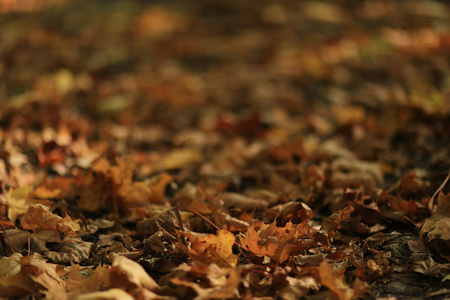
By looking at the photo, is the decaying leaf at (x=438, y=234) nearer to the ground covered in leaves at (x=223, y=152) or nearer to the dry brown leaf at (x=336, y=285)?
the ground covered in leaves at (x=223, y=152)

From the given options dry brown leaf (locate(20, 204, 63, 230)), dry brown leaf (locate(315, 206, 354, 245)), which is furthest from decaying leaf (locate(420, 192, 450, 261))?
dry brown leaf (locate(20, 204, 63, 230))

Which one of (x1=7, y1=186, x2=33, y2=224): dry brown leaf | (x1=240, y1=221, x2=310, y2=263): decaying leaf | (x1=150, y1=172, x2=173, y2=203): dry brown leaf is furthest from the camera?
(x1=150, y1=172, x2=173, y2=203): dry brown leaf

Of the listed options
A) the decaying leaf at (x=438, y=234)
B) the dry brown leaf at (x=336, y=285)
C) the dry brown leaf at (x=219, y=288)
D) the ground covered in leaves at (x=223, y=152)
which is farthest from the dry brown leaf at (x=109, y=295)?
the decaying leaf at (x=438, y=234)

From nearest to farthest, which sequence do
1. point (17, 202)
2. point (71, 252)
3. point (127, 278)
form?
point (127, 278) < point (71, 252) < point (17, 202)

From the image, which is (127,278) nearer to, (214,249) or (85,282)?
(85,282)

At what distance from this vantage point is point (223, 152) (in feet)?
8.09

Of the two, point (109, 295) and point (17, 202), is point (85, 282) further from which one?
point (17, 202)

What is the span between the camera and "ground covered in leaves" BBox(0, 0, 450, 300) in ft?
4.27

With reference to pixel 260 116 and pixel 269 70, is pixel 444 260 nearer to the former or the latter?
pixel 260 116

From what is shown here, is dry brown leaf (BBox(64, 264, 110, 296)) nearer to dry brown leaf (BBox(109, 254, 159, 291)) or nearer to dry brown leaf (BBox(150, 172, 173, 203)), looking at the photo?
dry brown leaf (BBox(109, 254, 159, 291))

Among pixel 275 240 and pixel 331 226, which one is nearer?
pixel 275 240

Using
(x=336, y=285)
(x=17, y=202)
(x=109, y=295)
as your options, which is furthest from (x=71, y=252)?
(x=336, y=285)

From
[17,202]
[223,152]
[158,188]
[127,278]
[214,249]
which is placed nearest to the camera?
[127,278]

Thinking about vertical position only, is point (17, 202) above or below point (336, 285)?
above
